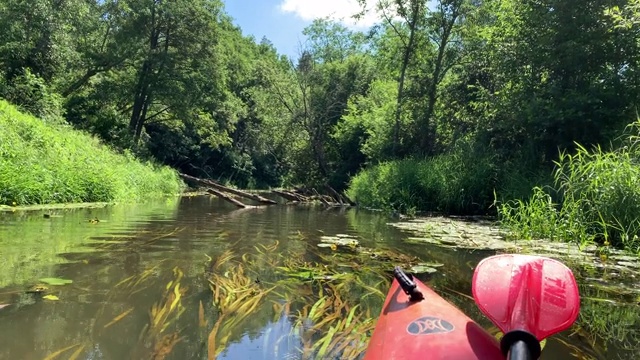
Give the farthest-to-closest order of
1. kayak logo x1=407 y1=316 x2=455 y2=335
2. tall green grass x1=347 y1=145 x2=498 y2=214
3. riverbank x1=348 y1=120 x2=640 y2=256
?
tall green grass x1=347 y1=145 x2=498 y2=214 < riverbank x1=348 y1=120 x2=640 y2=256 < kayak logo x1=407 y1=316 x2=455 y2=335

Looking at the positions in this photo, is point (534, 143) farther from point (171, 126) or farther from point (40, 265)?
point (171, 126)

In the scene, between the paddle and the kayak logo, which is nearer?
the paddle

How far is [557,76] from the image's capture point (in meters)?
12.0

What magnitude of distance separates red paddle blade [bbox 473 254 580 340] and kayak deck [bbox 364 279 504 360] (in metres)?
0.12

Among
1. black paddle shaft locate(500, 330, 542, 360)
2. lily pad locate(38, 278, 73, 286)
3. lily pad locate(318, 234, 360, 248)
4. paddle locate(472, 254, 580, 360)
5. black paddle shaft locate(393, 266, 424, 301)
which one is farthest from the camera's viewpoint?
lily pad locate(318, 234, 360, 248)

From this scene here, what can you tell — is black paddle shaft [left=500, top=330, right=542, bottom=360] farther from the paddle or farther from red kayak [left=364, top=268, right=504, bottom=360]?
red kayak [left=364, top=268, right=504, bottom=360]

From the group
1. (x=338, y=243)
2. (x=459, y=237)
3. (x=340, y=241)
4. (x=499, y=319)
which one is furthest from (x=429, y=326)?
(x=459, y=237)

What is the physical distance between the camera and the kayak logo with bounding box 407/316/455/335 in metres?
1.82

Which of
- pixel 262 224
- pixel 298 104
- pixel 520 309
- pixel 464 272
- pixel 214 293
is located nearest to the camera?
pixel 520 309

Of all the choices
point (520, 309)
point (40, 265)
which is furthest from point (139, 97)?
point (520, 309)

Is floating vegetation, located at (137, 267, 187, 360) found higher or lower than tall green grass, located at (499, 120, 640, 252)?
lower

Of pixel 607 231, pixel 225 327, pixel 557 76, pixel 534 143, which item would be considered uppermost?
pixel 557 76

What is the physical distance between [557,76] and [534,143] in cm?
191

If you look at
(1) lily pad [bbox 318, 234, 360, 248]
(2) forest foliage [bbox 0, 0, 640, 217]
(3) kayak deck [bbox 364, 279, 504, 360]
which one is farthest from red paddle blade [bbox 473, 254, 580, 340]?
(2) forest foliage [bbox 0, 0, 640, 217]
